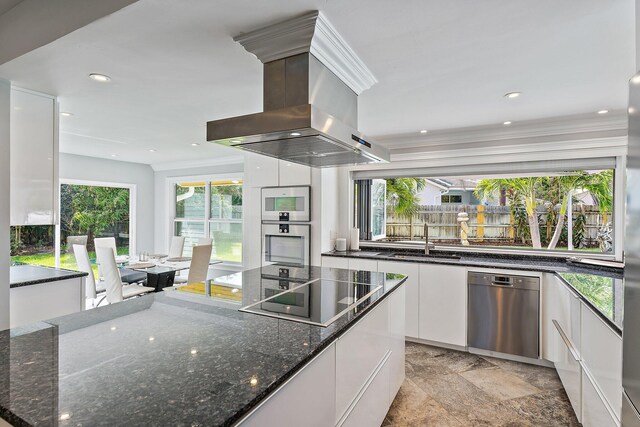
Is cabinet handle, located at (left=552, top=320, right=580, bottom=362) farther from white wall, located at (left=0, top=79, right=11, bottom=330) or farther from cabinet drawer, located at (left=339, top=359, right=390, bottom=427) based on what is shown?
white wall, located at (left=0, top=79, right=11, bottom=330)

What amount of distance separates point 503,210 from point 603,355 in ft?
8.21

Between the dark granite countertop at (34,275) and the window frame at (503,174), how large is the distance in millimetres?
2935

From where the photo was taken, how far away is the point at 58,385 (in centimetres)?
84

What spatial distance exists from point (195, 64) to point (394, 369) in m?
2.33

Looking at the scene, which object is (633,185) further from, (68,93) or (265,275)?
(68,93)

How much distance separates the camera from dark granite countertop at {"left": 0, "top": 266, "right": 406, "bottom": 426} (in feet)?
2.44

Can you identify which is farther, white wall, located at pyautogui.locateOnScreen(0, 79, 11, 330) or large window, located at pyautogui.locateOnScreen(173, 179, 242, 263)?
large window, located at pyautogui.locateOnScreen(173, 179, 242, 263)

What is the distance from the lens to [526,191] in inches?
143

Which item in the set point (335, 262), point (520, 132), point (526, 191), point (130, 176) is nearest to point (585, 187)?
point (526, 191)

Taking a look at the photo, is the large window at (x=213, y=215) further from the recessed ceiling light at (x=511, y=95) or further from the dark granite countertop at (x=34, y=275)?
the recessed ceiling light at (x=511, y=95)

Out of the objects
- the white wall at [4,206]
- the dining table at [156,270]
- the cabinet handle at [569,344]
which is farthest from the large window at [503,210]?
the white wall at [4,206]

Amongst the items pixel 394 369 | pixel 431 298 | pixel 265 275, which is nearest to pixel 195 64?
pixel 265 275

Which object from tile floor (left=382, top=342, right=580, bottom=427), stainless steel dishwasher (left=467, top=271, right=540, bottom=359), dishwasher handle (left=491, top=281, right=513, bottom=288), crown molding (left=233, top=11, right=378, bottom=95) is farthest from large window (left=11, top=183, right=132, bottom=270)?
dishwasher handle (left=491, top=281, right=513, bottom=288)

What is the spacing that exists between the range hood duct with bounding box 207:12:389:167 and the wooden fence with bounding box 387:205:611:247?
242 centimetres
